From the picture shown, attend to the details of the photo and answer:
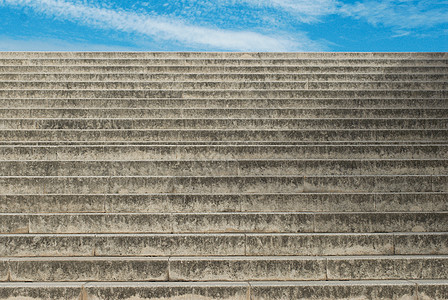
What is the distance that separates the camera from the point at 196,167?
477cm

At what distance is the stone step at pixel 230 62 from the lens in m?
7.88

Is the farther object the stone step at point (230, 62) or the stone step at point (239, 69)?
the stone step at point (230, 62)

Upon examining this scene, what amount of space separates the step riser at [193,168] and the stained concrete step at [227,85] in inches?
97.8

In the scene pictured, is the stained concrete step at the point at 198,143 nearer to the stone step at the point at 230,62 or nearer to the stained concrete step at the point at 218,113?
the stained concrete step at the point at 218,113

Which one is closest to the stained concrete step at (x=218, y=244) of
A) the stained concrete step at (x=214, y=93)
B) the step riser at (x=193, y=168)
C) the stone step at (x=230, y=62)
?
the step riser at (x=193, y=168)

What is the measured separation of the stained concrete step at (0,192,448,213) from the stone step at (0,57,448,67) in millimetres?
4300

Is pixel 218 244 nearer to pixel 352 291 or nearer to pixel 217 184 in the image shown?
pixel 217 184

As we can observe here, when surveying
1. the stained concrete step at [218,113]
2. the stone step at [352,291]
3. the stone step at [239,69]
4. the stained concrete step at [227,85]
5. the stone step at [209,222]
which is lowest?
the stone step at [352,291]

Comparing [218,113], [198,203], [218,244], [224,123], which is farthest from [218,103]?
[218,244]

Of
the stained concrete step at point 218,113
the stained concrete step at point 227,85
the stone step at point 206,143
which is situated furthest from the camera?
the stained concrete step at point 227,85

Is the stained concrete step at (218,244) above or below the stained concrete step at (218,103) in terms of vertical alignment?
below

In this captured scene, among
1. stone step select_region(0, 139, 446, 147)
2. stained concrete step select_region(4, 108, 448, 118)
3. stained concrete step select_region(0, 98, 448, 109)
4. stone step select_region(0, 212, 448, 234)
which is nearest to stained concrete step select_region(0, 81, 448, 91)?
stained concrete step select_region(0, 98, 448, 109)

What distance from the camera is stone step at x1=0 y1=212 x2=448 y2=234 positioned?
395 cm

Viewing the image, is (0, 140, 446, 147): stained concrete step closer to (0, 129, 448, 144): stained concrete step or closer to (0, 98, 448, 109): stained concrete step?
(0, 129, 448, 144): stained concrete step
